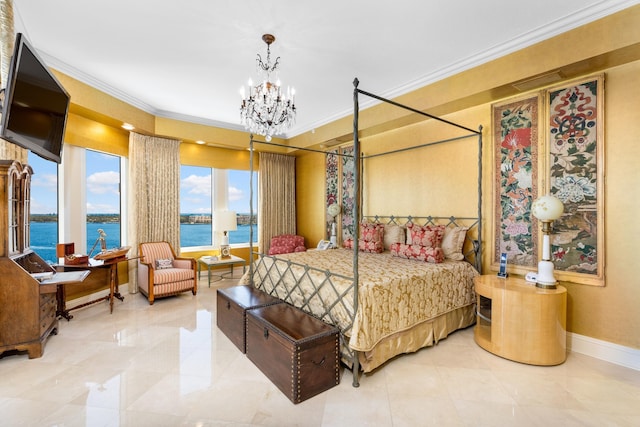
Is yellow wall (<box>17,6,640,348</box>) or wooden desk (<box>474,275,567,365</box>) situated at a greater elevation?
yellow wall (<box>17,6,640,348</box>)

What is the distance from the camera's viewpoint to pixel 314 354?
2135 millimetres

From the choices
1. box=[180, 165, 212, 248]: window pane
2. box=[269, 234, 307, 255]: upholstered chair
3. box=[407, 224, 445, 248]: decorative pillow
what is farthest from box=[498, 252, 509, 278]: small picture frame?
box=[180, 165, 212, 248]: window pane

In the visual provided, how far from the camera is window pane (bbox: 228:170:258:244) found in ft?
21.0

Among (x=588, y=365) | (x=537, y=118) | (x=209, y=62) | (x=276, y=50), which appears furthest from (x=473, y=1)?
(x=588, y=365)

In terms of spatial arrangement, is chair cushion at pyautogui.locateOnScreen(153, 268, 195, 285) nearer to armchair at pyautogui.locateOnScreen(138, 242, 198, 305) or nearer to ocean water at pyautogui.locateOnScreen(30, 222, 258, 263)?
armchair at pyautogui.locateOnScreen(138, 242, 198, 305)

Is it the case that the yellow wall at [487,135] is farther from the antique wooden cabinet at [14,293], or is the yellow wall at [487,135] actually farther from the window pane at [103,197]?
the antique wooden cabinet at [14,293]

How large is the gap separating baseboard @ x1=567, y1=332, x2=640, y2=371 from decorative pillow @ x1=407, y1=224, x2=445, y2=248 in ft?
5.01

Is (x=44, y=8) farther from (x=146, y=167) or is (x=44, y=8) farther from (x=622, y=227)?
(x=622, y=227)

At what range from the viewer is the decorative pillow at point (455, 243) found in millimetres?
3555

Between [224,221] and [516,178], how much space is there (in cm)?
461

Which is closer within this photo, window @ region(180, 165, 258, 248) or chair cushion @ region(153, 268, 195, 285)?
chair cushion @ region(153, 268, 195, 285)

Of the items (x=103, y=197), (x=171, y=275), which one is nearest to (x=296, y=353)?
(x=171, y=275)

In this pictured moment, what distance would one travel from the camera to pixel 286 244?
6.18 meters

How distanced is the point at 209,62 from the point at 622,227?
4.44 m
